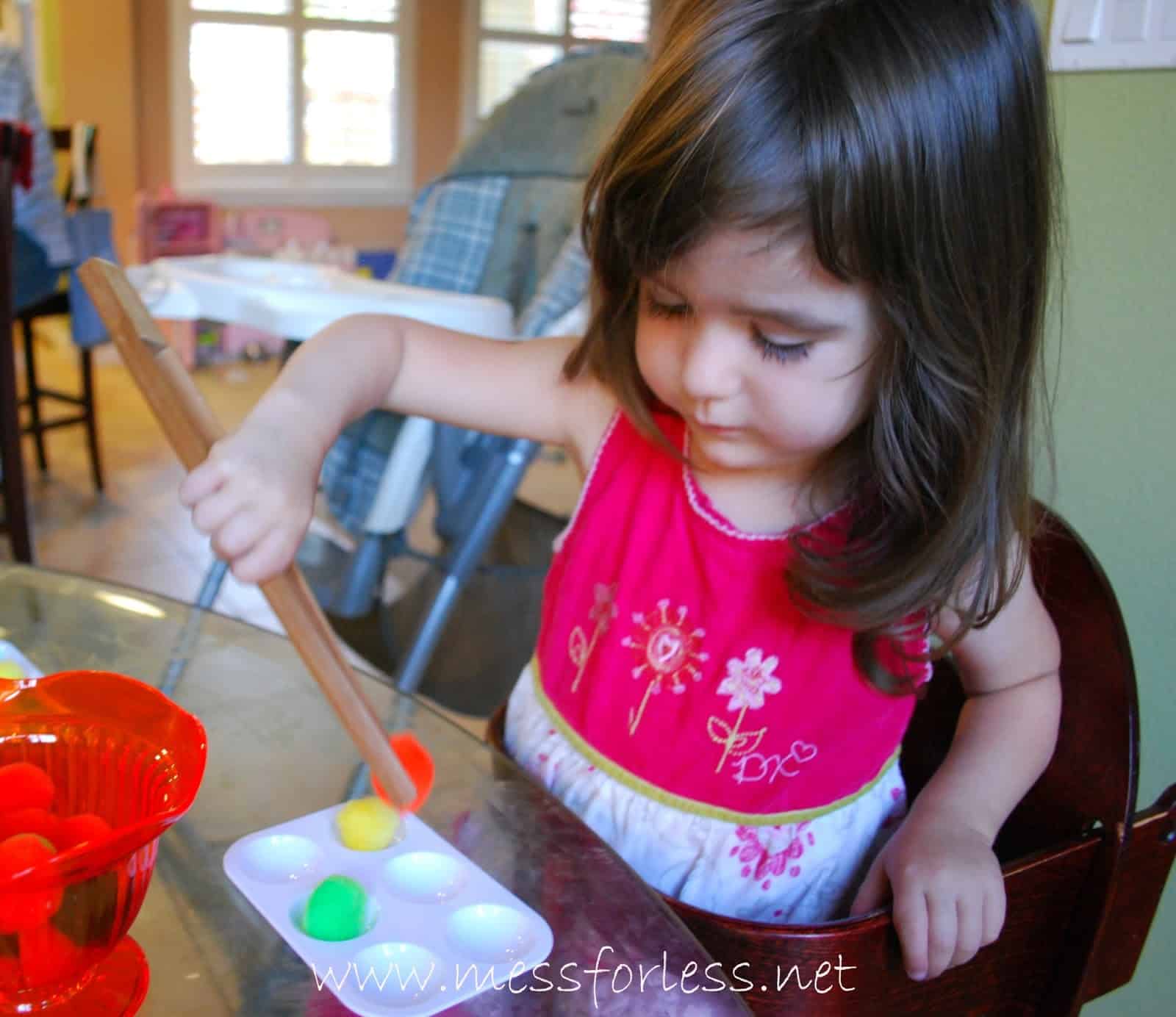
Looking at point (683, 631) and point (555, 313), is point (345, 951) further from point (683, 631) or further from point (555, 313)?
point (555, 313)

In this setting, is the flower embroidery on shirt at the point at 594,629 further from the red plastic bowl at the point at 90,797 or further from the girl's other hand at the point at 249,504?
the red plastic bowl at the point at 90,797

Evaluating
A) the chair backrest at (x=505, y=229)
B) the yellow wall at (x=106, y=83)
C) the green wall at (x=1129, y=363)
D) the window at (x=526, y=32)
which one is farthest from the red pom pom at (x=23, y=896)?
the window at (x=526, y=32)

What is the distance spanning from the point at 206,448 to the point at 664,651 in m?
0.37

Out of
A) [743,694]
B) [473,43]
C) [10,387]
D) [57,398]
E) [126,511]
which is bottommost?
[126,511]

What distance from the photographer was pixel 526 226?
1.72m

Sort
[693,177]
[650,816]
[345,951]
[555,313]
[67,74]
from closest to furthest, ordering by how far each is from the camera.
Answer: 1. [345,951]
2. [693,177]
3. [650,816]
4. [555,313]
5. [67,74]

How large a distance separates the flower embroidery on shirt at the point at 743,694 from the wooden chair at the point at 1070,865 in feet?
0.56

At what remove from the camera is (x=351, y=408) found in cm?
74

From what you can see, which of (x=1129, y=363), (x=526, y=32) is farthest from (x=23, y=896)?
(x=526, y=32)

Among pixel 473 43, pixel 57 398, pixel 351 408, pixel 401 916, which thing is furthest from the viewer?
pixel 473 43

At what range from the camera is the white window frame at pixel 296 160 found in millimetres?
4777

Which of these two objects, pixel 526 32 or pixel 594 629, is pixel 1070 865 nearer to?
pixel 594 629

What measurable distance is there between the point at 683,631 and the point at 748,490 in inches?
4.2

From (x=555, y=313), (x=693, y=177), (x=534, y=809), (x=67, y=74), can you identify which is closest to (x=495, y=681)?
(x=555, y=313)
